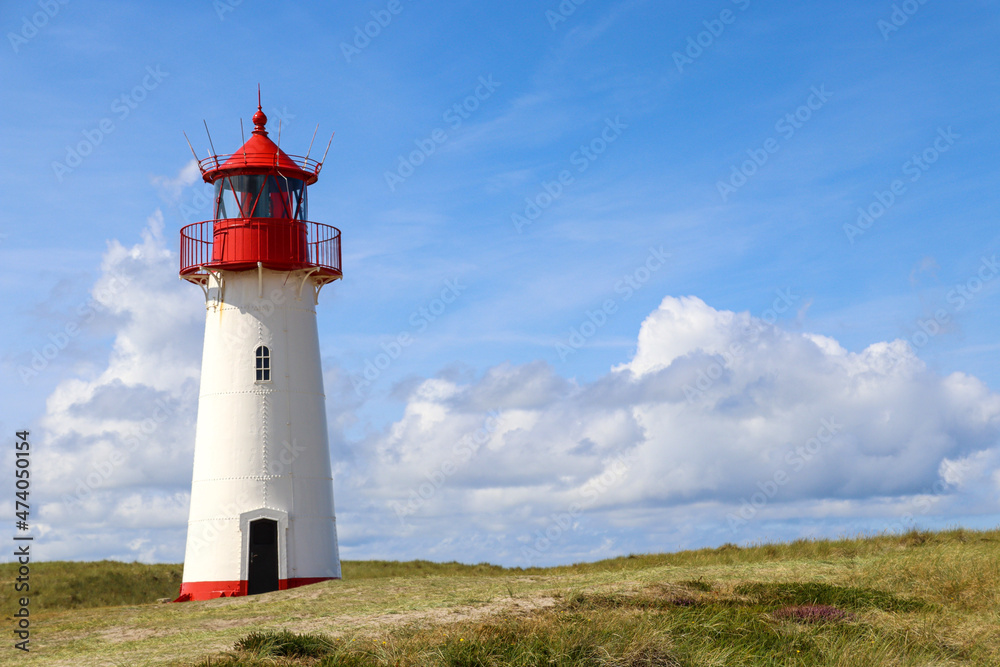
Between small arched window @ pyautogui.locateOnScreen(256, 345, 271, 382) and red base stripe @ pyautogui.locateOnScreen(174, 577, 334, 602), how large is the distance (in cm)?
525

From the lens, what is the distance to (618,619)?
14.7 metres

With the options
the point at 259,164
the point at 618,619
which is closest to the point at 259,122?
the point at 259,164

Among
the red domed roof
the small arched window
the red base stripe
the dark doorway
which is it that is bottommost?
the red base stripe

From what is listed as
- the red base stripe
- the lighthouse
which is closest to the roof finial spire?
the lighthouse

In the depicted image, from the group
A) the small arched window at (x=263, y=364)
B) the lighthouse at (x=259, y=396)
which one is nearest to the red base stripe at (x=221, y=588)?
the lighthouse at (x=259, y=396)

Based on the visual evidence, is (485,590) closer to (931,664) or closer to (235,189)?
(931,664)

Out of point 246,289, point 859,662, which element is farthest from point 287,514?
point 859,662

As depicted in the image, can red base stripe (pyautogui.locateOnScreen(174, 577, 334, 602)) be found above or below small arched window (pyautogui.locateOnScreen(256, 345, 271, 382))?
below

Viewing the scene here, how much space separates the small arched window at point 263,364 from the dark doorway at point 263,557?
12.3ft

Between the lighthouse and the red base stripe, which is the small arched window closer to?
the lighthouse

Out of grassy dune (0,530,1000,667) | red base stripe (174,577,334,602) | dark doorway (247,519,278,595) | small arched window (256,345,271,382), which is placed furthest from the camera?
small arched window (256,345,271,382)

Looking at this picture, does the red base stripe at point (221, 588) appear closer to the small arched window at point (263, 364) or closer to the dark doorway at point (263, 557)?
the dark doorway at point (263, 557)

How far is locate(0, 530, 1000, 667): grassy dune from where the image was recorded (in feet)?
43.4

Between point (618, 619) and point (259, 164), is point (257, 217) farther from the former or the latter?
point (618, 619)
